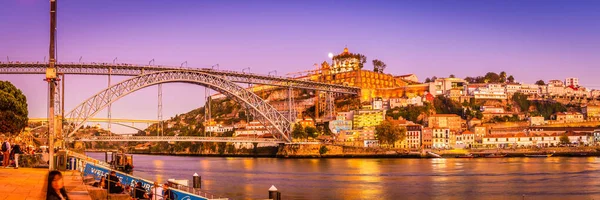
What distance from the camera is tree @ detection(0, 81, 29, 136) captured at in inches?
1032

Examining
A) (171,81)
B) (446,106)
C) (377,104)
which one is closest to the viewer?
(171,81)

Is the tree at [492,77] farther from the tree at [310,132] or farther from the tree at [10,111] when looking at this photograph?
the tree at [10,111]

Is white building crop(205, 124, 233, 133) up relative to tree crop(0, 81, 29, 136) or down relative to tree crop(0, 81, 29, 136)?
down

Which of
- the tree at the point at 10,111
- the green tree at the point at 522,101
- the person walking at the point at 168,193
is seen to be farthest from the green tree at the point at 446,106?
the person walking at the point at 168,193

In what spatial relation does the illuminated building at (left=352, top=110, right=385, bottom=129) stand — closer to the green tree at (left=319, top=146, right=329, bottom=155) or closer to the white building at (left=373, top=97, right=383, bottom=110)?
the white building at (left=373, top=97, right=383, bottom=110)

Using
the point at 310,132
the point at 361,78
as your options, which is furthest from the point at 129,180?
the point at 361,78

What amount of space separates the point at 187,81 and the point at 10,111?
2231cm

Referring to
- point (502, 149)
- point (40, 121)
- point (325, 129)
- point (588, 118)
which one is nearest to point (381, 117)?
point (325, 129)

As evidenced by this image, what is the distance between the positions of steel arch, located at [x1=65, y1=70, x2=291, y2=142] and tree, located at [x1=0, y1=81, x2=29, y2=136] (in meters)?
14.4

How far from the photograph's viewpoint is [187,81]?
1907 inches

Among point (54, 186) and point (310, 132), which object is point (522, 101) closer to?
point (310, 132)

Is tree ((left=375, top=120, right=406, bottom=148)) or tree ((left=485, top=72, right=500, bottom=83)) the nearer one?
tree ((left=375, top=120, right=406, bottom=148))

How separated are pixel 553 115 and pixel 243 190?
70.7m

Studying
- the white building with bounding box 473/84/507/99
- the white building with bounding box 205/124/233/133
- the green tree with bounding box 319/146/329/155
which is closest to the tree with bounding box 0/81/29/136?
the green tree with bounding box 319/146/329/155
